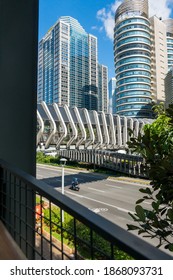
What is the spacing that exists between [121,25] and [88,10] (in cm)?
2936

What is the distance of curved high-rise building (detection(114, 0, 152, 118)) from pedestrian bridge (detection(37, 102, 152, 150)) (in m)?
10.8

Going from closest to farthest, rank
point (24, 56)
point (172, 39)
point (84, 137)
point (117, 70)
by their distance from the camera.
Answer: point (24, 56)
point (84, 137)
point (172, 39)
point (117, 70)

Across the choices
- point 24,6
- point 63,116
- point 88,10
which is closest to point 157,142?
point 24,6

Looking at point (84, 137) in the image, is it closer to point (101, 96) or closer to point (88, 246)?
point (101, 96)

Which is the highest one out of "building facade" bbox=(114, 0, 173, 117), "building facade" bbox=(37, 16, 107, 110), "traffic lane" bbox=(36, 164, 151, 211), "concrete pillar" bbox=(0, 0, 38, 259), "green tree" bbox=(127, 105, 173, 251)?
"building facade" bbox=(114, 0, 173, 117)

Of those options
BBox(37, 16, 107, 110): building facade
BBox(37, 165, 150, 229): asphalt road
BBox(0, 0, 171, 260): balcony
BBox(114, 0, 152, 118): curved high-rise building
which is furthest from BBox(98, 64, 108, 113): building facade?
BBox(0, 0, 171, 260): balcony

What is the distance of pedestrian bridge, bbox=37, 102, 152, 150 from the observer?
48.5ft

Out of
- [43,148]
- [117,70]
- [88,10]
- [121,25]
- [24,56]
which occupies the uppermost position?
[121,25]

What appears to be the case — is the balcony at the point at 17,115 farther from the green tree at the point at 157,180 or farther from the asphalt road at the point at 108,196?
the asphalt road at the point at 108,196

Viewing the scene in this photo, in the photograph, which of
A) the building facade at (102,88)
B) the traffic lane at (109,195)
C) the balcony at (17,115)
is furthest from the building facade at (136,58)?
the balcony at (17,115)

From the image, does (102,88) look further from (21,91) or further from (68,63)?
(21,91)

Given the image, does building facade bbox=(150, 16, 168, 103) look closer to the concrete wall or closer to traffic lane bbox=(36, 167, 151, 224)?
traffic lane bbox=(36, 167, 151, 224)

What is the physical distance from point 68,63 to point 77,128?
5529 mm

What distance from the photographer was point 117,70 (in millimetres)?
32438
